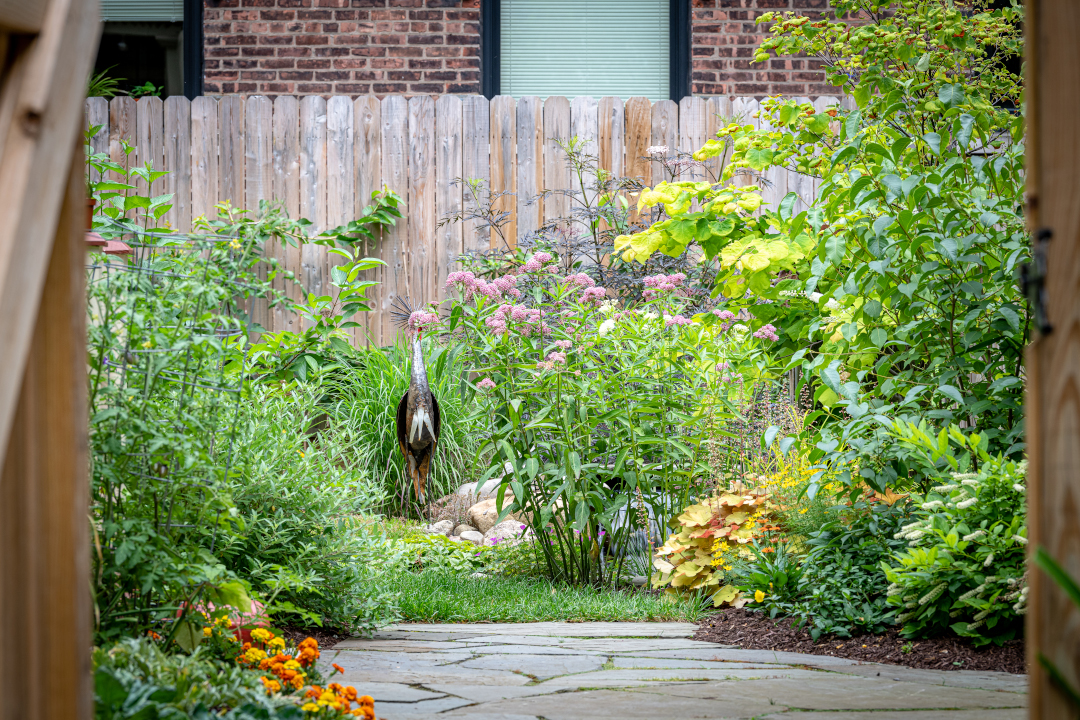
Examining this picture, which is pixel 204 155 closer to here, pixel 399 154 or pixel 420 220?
pixel 399 154

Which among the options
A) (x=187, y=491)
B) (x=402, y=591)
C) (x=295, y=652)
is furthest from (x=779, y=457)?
(x=187, y=491)

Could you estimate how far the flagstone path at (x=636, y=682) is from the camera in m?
2.21

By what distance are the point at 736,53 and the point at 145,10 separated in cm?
506

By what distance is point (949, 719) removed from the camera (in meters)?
2.09

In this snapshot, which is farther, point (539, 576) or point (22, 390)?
point (539, 576)

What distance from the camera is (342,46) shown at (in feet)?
25.1

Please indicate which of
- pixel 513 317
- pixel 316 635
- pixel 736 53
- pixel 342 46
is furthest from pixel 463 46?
pixel 316 635

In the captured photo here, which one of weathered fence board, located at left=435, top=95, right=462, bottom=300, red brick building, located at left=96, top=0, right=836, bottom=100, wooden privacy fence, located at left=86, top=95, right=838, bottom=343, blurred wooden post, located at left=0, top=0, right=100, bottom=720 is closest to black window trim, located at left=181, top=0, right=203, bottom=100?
red brick building, located at left=96, top=0, right=836, bottom=100

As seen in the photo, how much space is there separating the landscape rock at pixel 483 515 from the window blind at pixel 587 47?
12.5 ft

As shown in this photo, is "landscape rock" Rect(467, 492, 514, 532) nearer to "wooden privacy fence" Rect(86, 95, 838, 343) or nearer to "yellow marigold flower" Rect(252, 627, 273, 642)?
"wooden privacy fence" Rect(86, 95, 838, 343)

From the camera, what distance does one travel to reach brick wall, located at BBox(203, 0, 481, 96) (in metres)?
7.61

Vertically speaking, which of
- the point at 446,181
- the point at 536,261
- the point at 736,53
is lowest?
the point at 536,261

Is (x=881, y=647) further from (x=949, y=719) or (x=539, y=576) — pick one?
(x=539, y=576)

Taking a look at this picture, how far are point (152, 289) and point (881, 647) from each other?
2.44 metres
